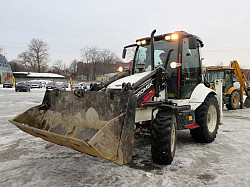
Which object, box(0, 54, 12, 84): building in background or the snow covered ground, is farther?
box(0, 54, 12, 84): building in background

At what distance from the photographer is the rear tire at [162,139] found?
11.0 ft

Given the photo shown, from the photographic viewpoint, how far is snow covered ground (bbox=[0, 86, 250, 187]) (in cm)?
306

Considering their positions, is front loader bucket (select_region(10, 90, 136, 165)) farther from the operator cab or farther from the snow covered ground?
the operator cab

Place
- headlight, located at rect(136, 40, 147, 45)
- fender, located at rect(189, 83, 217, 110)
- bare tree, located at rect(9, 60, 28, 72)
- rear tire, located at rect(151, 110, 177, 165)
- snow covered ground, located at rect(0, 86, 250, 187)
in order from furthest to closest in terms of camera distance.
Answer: bare tree, located at rect(9, 60, 28, 72), headlight, located at rect(136, 40, 147, 45), fender, located at rect(189, 83, 217, 110), rear tire, located at rect(151, 110, 177, 165), snow covered ground, located at rect(0, 86, 250, 187)

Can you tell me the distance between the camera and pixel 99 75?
67.0 m

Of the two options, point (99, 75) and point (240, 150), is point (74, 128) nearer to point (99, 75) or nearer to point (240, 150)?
point (240, 150)

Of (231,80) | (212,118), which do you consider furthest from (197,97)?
(231,80)

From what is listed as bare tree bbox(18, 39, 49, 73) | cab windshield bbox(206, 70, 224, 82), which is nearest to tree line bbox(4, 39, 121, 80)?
bare tree bbox(18, 39, 49, 73)

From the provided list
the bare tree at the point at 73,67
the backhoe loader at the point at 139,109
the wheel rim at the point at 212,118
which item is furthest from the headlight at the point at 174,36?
the bare tree at the point at 73,67

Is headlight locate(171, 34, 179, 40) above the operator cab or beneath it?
above

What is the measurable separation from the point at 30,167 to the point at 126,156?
5.95ft

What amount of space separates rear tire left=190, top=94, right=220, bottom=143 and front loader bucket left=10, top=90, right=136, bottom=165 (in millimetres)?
2238

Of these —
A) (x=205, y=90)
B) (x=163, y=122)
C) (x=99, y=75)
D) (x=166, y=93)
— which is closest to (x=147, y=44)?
(x=166, y=93)

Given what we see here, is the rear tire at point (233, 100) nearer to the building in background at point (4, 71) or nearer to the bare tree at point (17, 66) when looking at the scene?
the building in background at point (4, 71)
